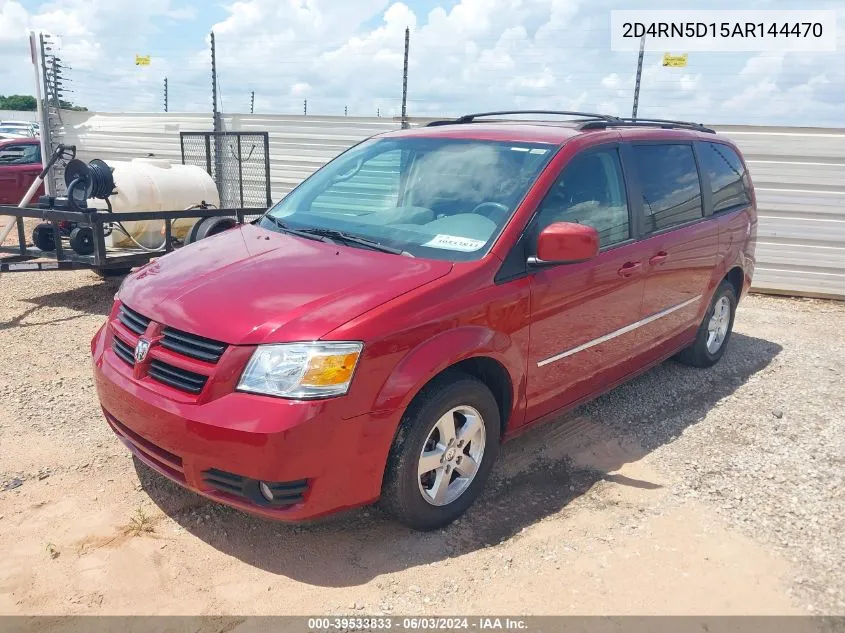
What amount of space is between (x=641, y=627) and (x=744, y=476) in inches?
63.9

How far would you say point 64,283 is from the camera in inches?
311

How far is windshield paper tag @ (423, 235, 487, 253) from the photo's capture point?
3.40 m

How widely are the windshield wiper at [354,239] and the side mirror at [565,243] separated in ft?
2.17

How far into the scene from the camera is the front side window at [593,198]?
12.1 feet

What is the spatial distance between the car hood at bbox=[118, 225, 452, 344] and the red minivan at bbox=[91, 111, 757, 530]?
0.04 feet

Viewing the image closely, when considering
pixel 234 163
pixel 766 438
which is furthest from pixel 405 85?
pixel 766 438

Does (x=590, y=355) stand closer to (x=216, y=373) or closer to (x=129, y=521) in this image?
(x=216, y=373)

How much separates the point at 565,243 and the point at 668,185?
1.75m

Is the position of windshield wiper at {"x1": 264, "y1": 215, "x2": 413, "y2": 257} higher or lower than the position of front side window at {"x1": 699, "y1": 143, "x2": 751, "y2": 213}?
lower

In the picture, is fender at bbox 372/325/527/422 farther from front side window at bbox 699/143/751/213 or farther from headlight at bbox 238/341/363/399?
front side window at bbox 699/143/751/213

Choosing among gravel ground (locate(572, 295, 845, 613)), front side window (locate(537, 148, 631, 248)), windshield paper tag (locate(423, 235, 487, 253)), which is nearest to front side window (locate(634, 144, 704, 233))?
front side window (locate(537, 148, 631, 248))

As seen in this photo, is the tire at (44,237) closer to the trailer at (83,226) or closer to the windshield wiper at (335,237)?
the trailer at (83,226)

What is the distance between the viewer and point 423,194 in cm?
388

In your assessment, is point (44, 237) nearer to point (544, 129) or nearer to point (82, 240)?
point (82, 240)
